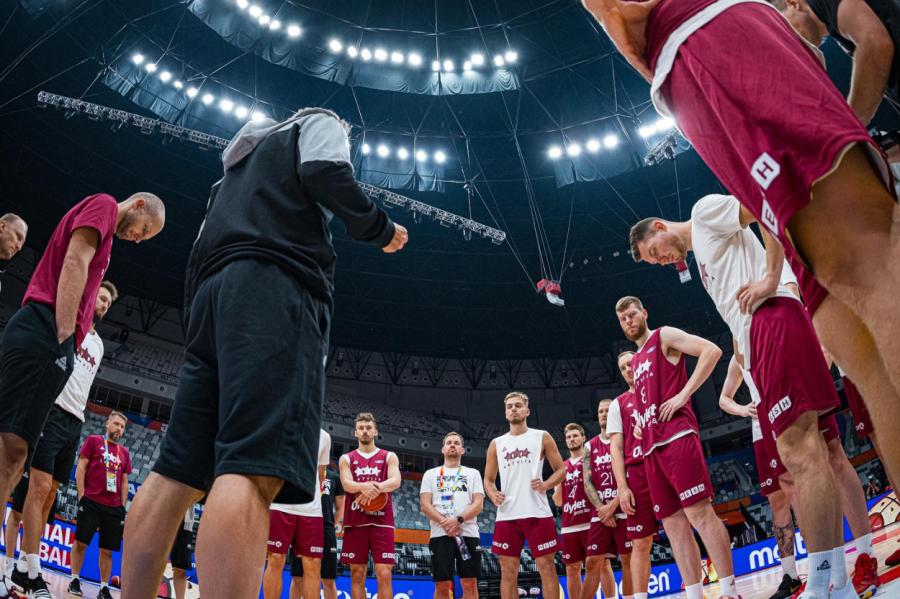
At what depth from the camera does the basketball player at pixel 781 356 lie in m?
2.55

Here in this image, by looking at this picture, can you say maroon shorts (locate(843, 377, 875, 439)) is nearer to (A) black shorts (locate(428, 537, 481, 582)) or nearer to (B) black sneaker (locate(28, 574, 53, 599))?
(A) black shorts (locate(428, 537, 481, 582))

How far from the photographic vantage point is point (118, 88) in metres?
15.2

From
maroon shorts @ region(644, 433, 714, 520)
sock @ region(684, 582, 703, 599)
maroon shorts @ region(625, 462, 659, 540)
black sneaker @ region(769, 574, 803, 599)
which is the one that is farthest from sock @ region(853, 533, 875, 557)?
maroon shorts @ region(625, 462, 659, 540)

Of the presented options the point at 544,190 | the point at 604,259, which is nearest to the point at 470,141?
the point at 544,190

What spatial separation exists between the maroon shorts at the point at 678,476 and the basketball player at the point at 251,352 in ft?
9.70

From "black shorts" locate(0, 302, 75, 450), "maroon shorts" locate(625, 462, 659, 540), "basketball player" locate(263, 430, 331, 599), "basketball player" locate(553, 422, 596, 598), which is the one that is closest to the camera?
"black shorts" locate(0, 302, 75, 450)

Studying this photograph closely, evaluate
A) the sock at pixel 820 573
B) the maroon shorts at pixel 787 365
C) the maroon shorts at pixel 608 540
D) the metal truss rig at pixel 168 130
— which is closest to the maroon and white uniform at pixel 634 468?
the maroon shorts at pixel 608 540

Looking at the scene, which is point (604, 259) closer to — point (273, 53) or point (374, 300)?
point (374, 300)

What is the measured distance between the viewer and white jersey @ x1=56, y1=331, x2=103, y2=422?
5.41 metres

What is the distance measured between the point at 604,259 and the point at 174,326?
55.1 ft

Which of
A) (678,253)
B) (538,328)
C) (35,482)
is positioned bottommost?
(35,482)

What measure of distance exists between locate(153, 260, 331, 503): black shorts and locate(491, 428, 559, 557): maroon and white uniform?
5426 mm

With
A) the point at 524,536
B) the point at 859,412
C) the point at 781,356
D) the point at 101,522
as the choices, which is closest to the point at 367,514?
the point at 524,536

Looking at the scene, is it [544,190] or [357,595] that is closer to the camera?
[357,595]
